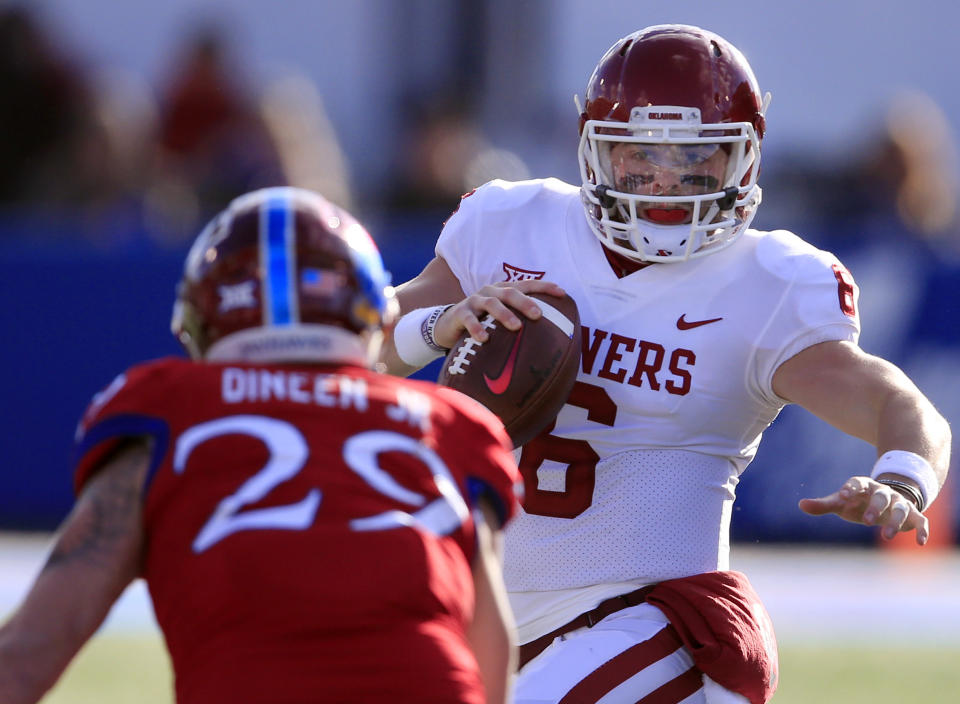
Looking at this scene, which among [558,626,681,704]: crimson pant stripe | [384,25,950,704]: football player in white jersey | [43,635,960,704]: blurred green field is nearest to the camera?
[558,626,681,704]: crimson pant stripe

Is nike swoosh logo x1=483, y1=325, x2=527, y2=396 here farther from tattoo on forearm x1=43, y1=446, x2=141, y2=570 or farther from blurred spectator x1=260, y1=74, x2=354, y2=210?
blurred spectator x1=260, y1=74, x2=354, y2=210

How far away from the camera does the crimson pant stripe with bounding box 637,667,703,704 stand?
2.96m

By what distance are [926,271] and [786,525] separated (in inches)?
55.7

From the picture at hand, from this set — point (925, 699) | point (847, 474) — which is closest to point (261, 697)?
point (925, 699)

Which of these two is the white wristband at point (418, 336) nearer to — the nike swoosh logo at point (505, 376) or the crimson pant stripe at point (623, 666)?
the nike swoosh logo at point (505, 376)

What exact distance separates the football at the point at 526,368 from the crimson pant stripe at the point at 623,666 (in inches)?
18.1

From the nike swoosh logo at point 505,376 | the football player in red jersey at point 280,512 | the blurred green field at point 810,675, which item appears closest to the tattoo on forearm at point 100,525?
the football player in red jersey at point 280,512

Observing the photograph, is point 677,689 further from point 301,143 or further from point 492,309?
point 301,143

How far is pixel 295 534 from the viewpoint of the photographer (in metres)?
2.04

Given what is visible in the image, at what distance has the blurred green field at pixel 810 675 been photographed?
540 cm

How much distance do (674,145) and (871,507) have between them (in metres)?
0.92

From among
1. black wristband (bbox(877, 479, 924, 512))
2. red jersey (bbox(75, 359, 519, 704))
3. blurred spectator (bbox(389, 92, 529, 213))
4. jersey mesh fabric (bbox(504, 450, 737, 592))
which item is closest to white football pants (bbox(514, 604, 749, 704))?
jersey mesh fabric (bbox(504, 450, 737, 592))

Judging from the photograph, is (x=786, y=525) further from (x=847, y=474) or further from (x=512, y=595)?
(x=512, y=595)

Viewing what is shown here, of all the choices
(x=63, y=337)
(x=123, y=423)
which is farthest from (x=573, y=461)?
(x=63, y=337)
